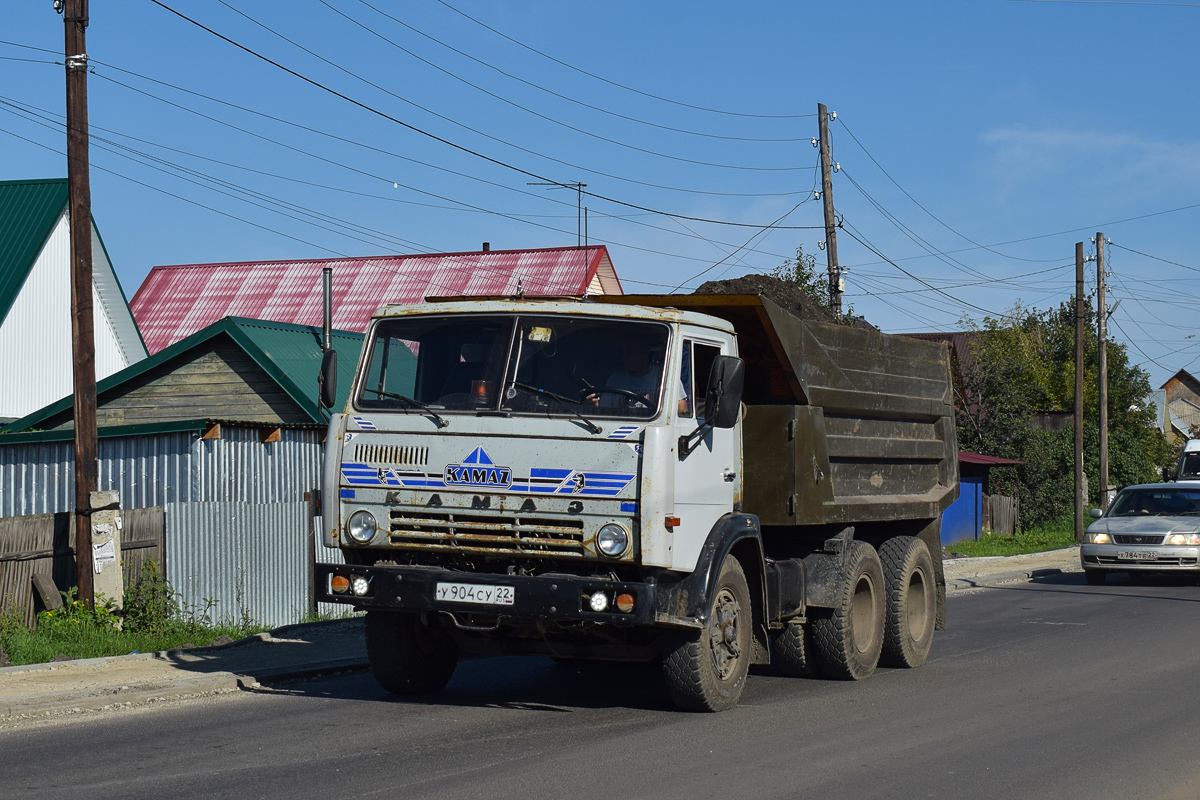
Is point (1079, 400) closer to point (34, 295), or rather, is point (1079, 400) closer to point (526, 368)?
point (34, 295)

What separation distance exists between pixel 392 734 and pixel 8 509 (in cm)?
1100

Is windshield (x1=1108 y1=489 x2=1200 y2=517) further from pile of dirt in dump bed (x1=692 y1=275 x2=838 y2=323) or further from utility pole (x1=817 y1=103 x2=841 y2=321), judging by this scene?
pile of dirt in dump bed (x1=692 y1=275 x2=838 y2=323)

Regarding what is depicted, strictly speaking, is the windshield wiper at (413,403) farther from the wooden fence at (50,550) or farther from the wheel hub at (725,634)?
the wooden fence at (50,550)

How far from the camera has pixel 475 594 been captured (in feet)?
25.5

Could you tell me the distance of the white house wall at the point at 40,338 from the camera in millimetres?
27938

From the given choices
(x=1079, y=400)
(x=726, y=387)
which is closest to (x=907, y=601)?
(x=726, y=387)

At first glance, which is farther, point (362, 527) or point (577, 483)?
point (362, 527)

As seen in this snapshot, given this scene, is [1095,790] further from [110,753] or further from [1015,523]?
[1015,523]

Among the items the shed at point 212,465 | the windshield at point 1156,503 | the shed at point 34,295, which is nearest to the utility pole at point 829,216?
the windshield at point 1156,503

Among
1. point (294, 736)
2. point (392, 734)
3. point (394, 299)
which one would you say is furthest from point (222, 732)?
point (394, 299)

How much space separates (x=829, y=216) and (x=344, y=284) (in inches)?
645

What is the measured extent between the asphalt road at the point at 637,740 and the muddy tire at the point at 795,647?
19 cm

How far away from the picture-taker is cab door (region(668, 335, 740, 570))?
7.87 metres

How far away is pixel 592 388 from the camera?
8.01 m
